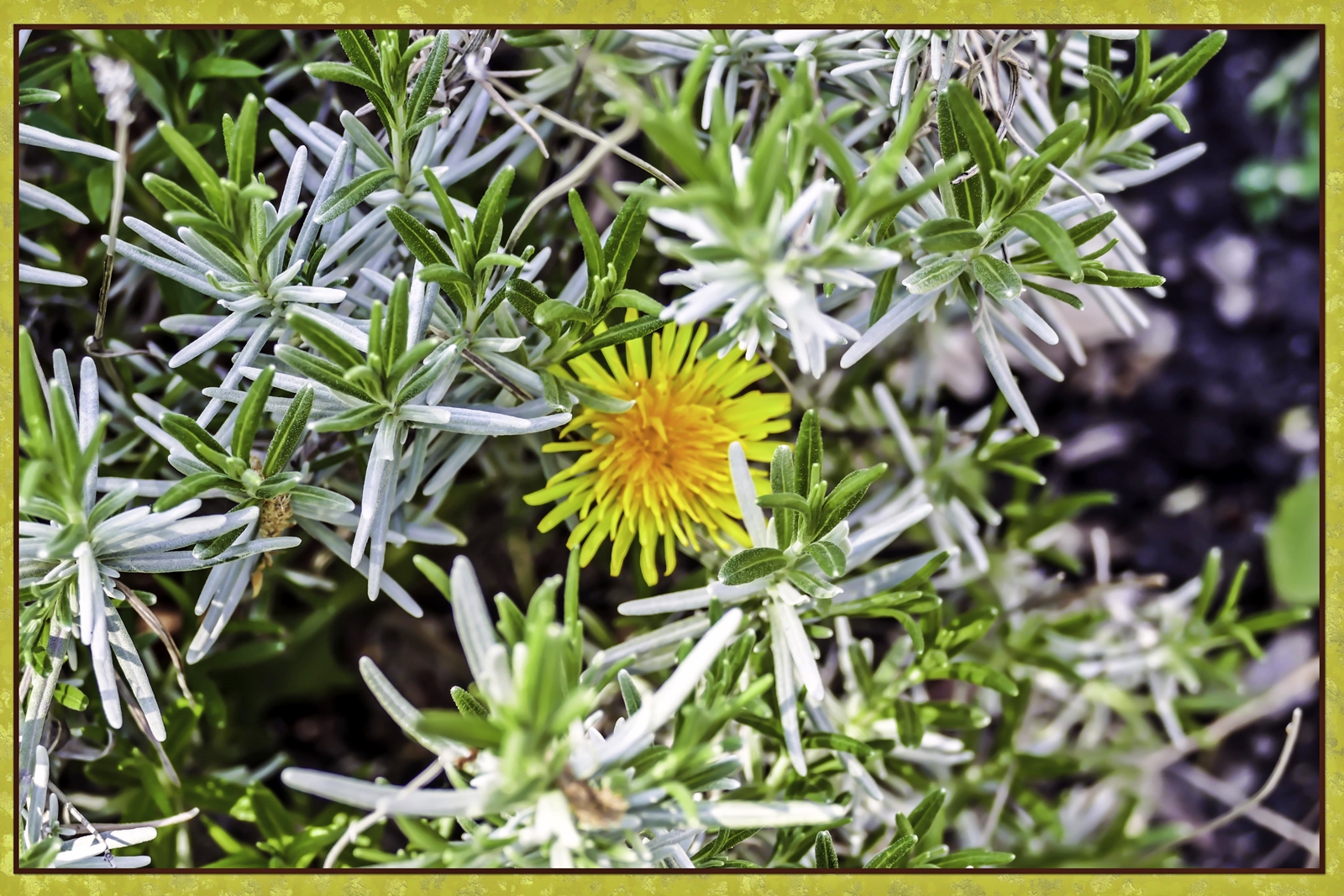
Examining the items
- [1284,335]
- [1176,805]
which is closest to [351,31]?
[1284,335]

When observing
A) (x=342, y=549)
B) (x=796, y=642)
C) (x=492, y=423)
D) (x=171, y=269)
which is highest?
(x=171, y=269)

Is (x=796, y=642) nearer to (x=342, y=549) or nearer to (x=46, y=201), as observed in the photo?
(x=342, y=549)

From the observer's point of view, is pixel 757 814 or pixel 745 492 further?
pixel 745 492

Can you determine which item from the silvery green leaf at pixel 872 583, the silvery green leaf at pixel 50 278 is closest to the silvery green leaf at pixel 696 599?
the silvery green leaf at pixel 872 583

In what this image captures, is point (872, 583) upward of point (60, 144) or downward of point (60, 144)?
downward

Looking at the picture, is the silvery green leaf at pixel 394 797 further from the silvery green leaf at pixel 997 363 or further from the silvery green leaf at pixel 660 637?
the silvery green leaf at pixel 997 363

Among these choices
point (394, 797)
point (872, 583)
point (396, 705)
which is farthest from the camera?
point (872, 583)

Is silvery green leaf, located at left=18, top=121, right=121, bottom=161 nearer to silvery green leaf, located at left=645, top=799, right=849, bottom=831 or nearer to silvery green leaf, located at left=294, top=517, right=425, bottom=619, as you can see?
silvery green leaf, located at left=294, top=517, right=425, bottom=619

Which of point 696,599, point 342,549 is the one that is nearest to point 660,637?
point 696,599

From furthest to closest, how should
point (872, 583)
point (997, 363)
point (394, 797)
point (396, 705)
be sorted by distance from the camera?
1. point (872, 583)
2. point (997, 363)
3. point (396, 705)
4. point (394, 797)
